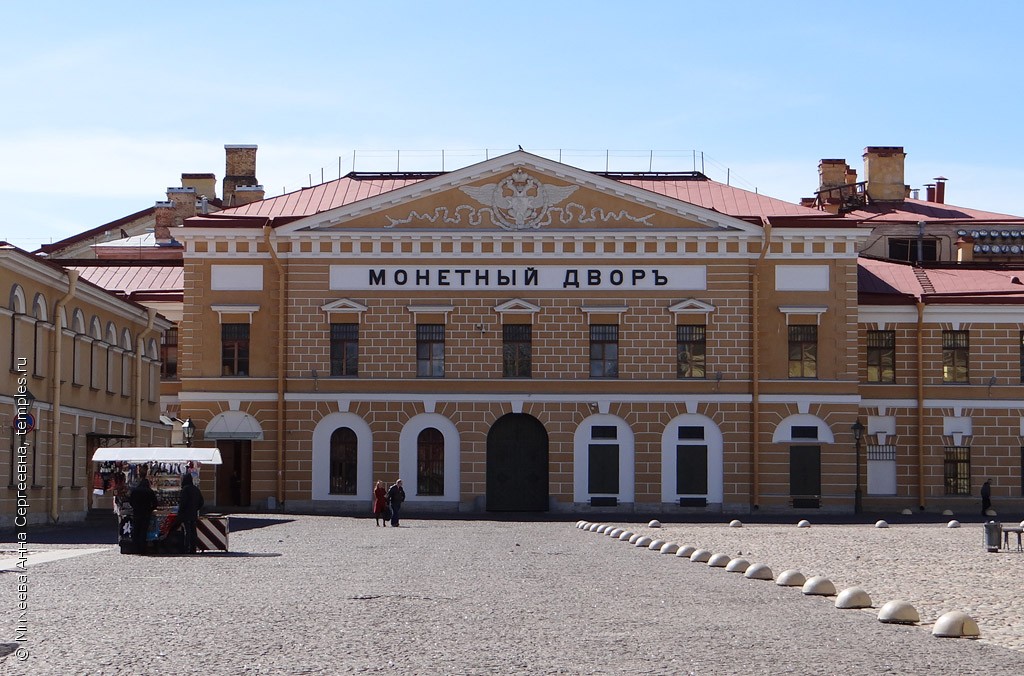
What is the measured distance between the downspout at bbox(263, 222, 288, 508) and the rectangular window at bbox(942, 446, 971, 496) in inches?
887

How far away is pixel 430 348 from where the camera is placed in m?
53.7

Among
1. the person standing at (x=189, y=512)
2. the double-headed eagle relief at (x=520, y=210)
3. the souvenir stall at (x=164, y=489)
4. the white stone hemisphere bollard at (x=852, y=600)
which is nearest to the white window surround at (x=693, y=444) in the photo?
the double-headed eagle relief at (x=520, y=210)

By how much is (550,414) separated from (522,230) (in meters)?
6.21

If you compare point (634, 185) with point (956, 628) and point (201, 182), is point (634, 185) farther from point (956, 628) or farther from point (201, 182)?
point (956, 628)

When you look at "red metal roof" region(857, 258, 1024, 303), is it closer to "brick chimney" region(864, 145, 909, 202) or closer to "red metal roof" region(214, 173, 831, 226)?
"red metal roof" region(214, 173, 831, 226)

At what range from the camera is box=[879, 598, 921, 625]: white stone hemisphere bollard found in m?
15.9

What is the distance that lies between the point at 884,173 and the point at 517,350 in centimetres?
2776

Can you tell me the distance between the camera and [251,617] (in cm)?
1597

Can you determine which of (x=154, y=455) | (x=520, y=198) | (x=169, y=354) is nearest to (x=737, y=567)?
(x=154, y=455)

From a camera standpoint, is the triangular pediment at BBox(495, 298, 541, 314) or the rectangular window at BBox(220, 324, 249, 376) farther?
the rectangular window at BBox(220, 324, 249, 376)

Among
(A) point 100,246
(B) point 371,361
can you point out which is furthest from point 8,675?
(A) point 100,246

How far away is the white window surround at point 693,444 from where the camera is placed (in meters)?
52.9

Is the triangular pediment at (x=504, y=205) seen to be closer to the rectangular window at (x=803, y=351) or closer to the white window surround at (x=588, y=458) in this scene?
the rectangular window at (x=803, y=351)

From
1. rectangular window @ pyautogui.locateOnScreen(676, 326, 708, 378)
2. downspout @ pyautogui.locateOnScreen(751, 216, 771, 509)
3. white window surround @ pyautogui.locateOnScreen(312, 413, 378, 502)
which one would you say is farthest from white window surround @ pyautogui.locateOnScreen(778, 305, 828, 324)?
white window surround @ pyautogui.locateOnScreen(312, 413, 378, 502)
